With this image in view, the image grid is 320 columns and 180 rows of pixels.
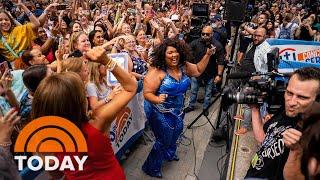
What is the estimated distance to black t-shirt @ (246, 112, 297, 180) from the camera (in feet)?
6.64

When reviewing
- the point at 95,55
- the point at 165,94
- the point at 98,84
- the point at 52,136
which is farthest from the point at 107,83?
the point at 95,55

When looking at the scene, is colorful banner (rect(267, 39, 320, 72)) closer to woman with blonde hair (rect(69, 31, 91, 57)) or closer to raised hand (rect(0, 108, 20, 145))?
woman with blonde hair (rect(69, 31, 91, 57))

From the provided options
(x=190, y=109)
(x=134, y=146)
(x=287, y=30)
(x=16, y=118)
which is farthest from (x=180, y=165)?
(x=287, y=30)

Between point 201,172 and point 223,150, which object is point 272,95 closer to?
point 201,172

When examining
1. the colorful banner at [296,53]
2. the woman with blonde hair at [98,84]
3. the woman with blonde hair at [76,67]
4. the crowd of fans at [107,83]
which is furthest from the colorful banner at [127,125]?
the colorful banner at [296,53]

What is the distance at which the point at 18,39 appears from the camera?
16.7 ft

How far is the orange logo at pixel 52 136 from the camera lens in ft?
6.25

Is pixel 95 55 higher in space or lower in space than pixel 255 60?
higher

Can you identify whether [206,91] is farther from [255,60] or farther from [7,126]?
[7,126]

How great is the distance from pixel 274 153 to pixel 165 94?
6.54 feet

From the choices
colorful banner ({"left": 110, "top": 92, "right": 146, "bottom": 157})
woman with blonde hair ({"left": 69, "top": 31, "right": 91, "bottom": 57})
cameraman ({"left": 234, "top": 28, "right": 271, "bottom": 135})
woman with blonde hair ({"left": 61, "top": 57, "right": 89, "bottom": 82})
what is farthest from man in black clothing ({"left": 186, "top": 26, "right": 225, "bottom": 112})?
woman with blonde hair ({"left": 61, "top": 57, "right": 89, "bottom": 82})

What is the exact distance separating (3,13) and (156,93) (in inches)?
115

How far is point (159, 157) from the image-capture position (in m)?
4.20

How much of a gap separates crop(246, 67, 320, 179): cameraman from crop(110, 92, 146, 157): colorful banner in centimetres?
205
